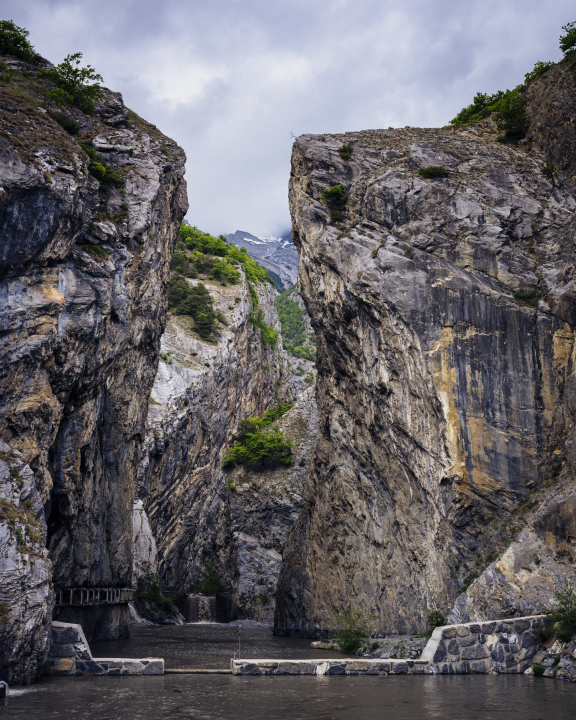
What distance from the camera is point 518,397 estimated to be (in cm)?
2962

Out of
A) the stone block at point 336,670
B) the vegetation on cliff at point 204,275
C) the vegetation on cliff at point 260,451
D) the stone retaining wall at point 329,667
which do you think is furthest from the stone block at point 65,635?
the vegetation on cliff at point 204,275

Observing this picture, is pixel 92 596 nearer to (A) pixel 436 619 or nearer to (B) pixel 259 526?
(A) pixel 436 619

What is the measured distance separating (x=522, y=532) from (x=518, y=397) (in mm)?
6903

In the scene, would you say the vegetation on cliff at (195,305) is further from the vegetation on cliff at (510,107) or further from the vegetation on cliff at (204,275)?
the vegetation on cliff at (510,107)

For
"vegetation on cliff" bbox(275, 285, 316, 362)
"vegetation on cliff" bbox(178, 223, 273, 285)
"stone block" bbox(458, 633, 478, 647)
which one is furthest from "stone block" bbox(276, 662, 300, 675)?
"vegetation on cliff" bbox(275, 285, 316, 362)

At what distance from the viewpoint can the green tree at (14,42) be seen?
120ft

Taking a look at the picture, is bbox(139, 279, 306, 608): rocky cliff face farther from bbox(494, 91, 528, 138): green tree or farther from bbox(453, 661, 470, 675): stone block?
bbox(453, 661, 470, 675): stone block

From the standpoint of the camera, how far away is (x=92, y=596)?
35.5 meters

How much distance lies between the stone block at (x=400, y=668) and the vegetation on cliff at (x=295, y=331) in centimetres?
10096

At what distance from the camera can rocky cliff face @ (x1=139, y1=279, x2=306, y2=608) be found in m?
61.6

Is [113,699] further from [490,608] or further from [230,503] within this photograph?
[230,503]

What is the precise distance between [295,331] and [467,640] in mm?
120827

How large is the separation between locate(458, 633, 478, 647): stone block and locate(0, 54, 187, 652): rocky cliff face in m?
16.0

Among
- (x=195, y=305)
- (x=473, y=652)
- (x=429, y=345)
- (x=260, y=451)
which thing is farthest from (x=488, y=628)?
(x=195, y=305)
